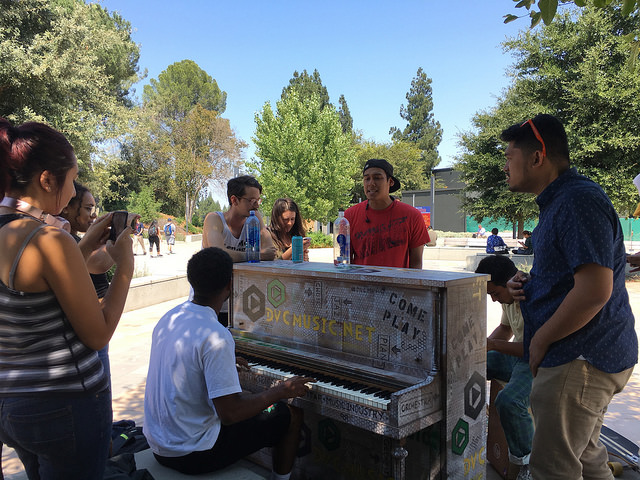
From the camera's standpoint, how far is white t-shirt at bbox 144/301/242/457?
8.09 ft

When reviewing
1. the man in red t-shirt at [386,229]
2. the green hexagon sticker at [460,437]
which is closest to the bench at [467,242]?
the man in red t-shirt at [386,229]

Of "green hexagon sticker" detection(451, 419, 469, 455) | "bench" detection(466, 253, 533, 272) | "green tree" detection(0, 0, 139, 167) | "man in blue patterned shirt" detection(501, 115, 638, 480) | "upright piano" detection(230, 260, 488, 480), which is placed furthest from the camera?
"green tree" detection(0, 0, 139, 167)

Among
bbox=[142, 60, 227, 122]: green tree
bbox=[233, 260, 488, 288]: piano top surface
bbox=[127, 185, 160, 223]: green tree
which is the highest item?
bbox=[142, 60, 227, 122]: green tree

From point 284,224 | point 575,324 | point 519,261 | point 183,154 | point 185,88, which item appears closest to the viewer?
point 575,324

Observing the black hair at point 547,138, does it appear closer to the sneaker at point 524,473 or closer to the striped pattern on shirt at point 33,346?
the sneaker at point 524,473

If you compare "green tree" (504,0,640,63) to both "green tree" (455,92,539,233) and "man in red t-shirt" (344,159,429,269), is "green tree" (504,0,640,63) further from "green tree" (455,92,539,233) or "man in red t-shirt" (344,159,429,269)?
"green tree" (455,92,539,233)

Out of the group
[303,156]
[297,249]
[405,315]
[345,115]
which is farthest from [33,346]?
[345,115]

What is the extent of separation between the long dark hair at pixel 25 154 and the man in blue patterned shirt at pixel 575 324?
2373 millimetres

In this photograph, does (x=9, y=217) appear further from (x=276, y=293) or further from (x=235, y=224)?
(x=235, y=224)

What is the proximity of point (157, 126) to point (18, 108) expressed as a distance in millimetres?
33158

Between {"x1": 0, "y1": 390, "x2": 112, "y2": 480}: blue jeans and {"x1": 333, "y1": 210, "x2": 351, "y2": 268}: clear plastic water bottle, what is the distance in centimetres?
220

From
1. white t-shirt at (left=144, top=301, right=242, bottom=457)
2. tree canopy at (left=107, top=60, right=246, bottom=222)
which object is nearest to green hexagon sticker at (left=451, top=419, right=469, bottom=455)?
white t-shirt at (left=144, top=301, right=242, bottom=457)

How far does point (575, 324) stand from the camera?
7.28ft

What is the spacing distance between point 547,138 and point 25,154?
2522 millimetres
